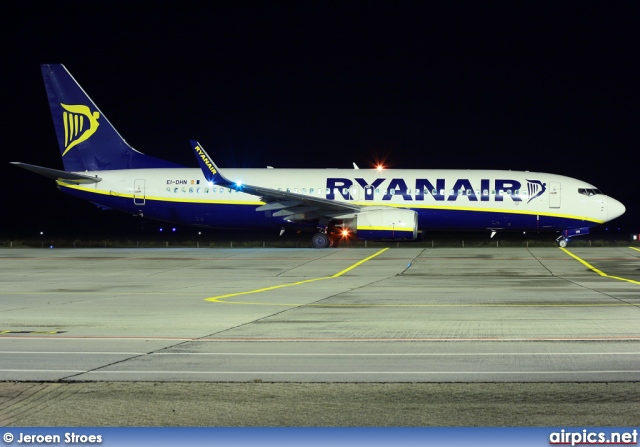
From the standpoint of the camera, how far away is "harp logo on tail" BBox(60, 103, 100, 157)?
48.6m

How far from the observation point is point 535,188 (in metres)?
44.5

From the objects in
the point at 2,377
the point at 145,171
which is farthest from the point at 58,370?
the point at 145,171

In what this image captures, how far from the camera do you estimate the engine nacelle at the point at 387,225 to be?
138ft

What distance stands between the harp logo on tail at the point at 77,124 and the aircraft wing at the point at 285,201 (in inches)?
345

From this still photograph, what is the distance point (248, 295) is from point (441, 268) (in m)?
10.7

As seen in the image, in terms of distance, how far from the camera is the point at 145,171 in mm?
47438

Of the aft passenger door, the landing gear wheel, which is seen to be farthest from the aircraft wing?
the aft passenger door

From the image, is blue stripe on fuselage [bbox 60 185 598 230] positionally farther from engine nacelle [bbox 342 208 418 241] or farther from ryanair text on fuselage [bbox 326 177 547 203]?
engine nacelle [bbox 342 208 418 241]

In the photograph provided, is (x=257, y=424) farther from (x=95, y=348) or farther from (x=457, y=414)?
(x=95, y=348)

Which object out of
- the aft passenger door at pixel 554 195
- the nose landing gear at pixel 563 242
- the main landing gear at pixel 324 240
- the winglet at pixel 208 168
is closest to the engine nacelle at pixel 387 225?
the main landing gear at pixel 324 240

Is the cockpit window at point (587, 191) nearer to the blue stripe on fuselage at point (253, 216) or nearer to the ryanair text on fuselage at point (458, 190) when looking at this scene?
the blue stripe on fuselage at point (253, 216)

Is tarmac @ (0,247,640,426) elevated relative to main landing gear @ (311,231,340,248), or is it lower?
lower

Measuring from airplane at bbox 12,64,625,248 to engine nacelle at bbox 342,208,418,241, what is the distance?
0.16ft

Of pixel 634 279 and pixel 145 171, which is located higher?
pixel 145 171
